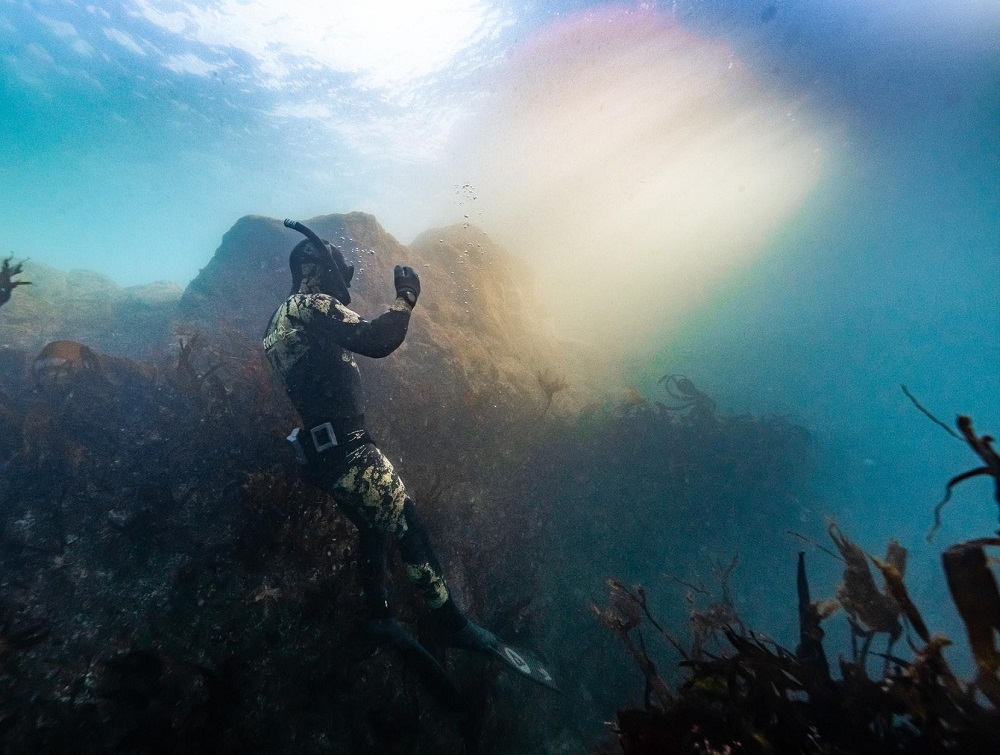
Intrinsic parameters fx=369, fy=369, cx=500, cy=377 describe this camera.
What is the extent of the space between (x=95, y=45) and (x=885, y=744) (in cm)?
4009

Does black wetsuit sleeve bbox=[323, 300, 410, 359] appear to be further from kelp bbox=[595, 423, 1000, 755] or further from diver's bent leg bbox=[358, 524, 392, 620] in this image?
kelp bbox=[595, 423, 1000, 755]

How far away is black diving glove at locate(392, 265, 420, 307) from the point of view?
3.57 meters

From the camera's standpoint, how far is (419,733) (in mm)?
3523

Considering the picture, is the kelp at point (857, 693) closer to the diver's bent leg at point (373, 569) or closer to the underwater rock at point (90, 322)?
the diver's bent leg at point (373, 569)

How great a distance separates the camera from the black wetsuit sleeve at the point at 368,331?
3.33 meters

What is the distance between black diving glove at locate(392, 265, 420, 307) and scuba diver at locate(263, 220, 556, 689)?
1 centimetres

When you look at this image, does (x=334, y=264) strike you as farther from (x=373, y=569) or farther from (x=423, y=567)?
(x=423, y=567)

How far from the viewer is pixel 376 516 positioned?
333cm

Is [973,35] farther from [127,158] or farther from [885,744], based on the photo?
[127,158]

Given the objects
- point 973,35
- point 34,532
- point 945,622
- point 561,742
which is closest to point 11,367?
point 34,532

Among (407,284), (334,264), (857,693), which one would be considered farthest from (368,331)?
(857,693)

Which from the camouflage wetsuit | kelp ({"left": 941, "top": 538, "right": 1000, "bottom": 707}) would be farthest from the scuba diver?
kelp ({"left": 941, "top": 538, "right": 1000, "bottom": 707})

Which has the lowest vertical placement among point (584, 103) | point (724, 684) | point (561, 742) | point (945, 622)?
point (945, 622)

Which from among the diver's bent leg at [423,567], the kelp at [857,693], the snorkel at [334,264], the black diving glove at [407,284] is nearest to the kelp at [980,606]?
the kelp at [857,693]
